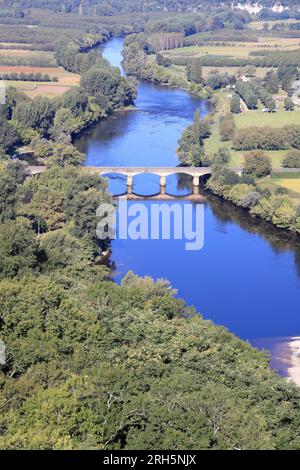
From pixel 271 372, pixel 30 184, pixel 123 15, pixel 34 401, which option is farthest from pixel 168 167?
pixel 123 15

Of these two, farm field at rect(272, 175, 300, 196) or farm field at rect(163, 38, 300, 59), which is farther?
farm field at rect(163, 38, 300, 59)

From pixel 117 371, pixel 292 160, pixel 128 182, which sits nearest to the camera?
pixel 117 371

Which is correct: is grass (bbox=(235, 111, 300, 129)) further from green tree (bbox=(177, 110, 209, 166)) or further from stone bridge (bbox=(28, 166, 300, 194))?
stone bridge (bbox=(28, 166, 300, 194))

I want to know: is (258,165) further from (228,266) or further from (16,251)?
(16,251)

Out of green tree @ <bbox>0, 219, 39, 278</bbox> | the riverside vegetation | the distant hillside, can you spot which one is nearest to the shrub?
the riverside vegetation

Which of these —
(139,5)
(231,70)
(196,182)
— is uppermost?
(139,5)

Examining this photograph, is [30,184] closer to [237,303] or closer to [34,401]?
[237,303]

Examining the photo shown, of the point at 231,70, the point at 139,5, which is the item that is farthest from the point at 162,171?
the point at 139,5

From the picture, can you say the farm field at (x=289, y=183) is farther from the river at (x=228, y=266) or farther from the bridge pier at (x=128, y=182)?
the bridge pier at (x=128, y=182)

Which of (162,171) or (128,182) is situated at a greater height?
(162,171)

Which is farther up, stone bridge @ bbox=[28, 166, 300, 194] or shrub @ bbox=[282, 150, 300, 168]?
shrub @ bbox=[282, 150, 300, 168]
